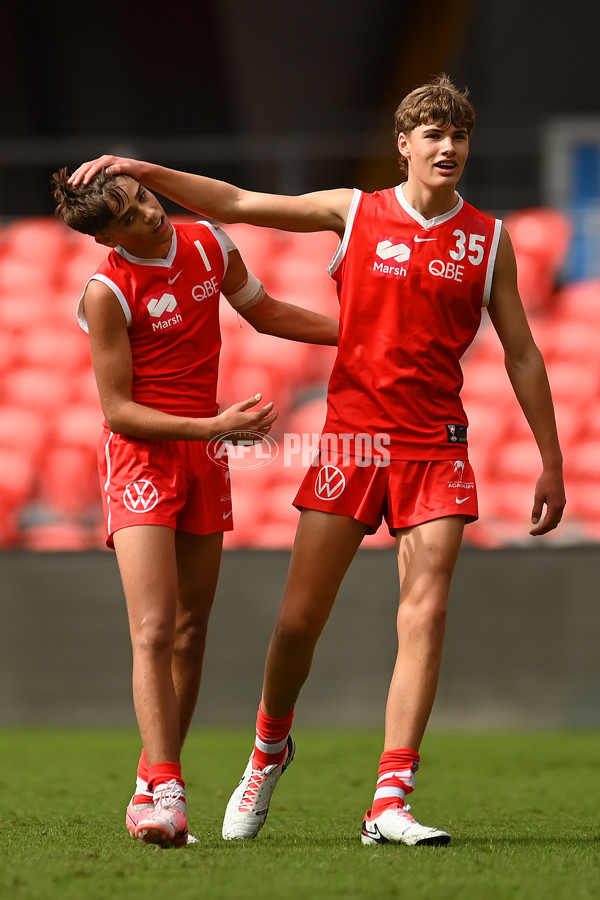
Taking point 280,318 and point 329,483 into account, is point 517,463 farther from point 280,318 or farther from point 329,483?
point 329,483

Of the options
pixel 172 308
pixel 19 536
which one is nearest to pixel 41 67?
pixel 19 536

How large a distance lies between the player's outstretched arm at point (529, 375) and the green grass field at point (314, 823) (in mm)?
856

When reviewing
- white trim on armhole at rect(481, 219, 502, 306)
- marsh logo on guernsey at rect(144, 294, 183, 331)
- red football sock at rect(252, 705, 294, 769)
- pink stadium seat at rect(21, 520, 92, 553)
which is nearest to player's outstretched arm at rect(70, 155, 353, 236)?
marsh logo on guernsey at rect(144, 294, 183, 331)

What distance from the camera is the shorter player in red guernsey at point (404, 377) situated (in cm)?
303

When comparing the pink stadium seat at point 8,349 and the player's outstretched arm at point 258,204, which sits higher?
the pink stadium seat at point 8,349

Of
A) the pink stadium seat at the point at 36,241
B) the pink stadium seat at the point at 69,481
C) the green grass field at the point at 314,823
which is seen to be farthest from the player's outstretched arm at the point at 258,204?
the pink stadium seat at the point at 36,241

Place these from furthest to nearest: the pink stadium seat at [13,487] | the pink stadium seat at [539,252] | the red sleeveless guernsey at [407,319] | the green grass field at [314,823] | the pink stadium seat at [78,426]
Result: the pink stadium seat at [539,252] < the pink stadium seat at [78,426] < the pink stadium seat at [13,487] < the red sleeveless guernsey at [407,319] < the green grass field at [314,823]

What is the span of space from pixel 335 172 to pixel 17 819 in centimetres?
667

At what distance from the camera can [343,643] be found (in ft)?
19.5

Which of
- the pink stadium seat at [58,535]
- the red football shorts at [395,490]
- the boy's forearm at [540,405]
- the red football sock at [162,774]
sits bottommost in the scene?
the red football sock at [162,774]

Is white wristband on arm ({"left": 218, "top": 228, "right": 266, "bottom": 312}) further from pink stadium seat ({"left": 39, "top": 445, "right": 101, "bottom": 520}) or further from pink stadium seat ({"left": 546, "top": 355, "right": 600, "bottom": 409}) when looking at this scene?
pink stadium seat ({"left": 546, "top": 355, "right": 600, "bottom": 409})

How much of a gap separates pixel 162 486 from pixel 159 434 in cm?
14

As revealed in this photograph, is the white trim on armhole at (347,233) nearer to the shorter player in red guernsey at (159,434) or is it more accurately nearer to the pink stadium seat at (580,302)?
the shorter player in red guernsey at (159,434)

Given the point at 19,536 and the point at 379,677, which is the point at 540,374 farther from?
the point at 19,536
